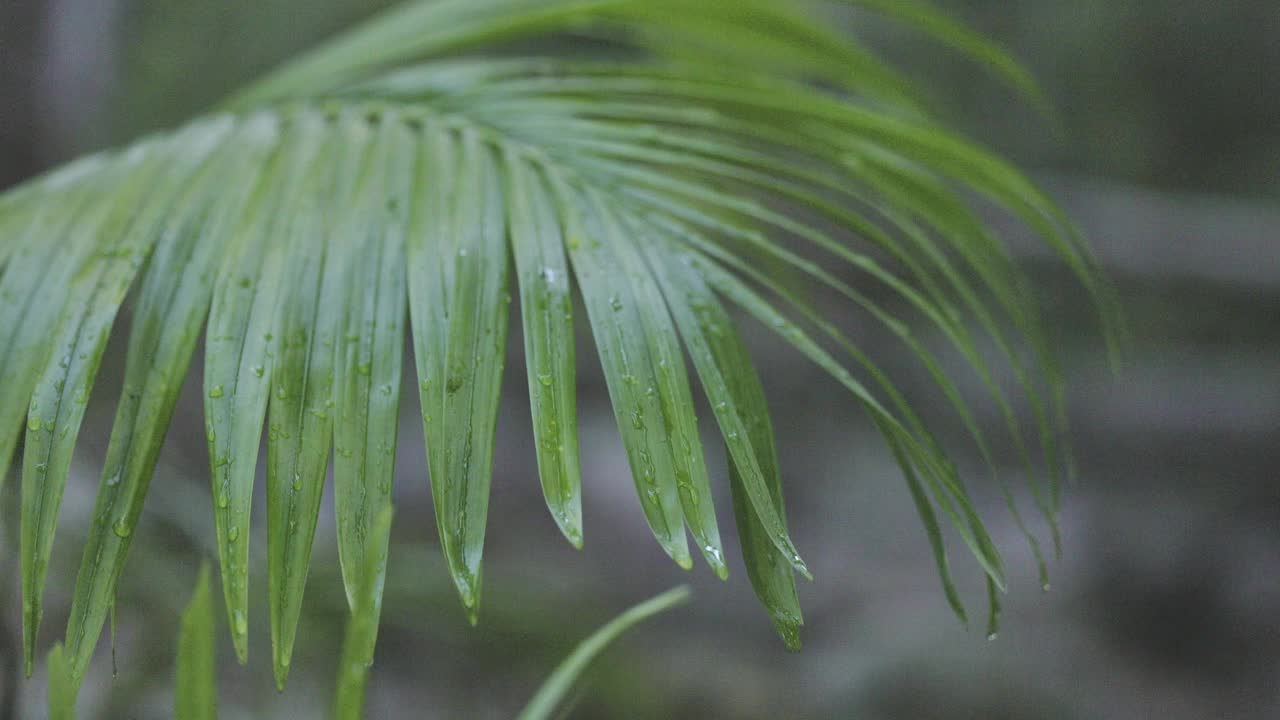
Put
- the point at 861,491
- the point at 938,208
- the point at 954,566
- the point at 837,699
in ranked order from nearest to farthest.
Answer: the point at 938,208 → the point at 837,699 → the point at 954,566 → the point at 861,491

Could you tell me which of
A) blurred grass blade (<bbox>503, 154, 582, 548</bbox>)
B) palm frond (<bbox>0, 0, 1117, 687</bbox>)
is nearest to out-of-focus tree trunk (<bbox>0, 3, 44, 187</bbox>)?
palm frond (<bbox>0, 0, 1117, 687</bbox>)

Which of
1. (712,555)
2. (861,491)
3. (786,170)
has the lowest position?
(712,555)

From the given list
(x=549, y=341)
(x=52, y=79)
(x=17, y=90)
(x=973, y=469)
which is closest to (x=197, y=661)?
(x=549, y=341)

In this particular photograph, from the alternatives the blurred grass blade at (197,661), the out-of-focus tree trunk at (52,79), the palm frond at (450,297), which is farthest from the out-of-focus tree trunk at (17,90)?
the blurred grass blade at (197,661)

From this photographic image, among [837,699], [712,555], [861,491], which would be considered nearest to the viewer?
[712,555]

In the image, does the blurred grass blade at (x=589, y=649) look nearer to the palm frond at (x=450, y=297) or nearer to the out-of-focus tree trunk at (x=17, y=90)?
the palm frond at (x=450, y=297)

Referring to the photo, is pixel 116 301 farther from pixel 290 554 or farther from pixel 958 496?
pixel 958 496

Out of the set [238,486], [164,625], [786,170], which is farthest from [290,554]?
[164,625]
